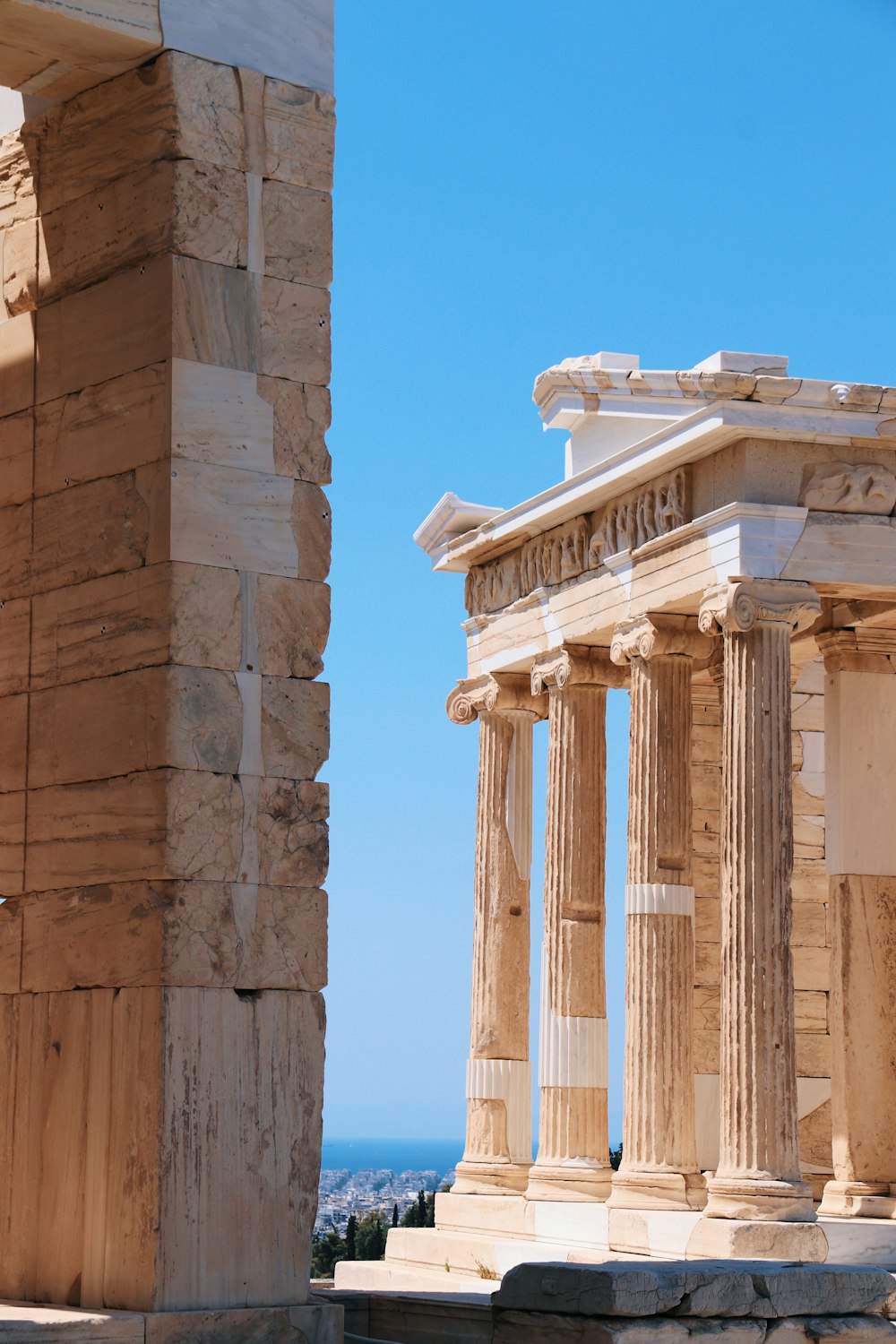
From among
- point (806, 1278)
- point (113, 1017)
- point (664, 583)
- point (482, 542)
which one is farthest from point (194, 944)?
point (482, 542)

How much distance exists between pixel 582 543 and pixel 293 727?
577 inches

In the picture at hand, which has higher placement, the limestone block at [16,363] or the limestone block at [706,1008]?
the limestone block at [16,363]

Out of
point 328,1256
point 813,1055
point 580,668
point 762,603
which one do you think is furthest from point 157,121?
point 328,1256

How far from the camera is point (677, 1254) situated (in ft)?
72.5

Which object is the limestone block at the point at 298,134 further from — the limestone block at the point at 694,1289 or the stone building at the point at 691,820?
the stone building at the point at 691,820

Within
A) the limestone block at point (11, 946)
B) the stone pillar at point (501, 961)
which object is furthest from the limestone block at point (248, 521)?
Answer: the stone pillar at point (501, 961)

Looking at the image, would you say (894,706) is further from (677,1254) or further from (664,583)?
(677,1254)

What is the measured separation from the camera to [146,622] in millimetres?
11656

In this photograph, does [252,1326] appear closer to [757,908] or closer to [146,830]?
[146,830]

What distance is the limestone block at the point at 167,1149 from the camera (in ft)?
36.4

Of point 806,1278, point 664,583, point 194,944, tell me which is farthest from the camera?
point 664,583

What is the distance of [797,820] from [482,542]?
520 cm

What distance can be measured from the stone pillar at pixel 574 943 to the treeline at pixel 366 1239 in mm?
6876

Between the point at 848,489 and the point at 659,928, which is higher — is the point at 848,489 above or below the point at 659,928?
above
